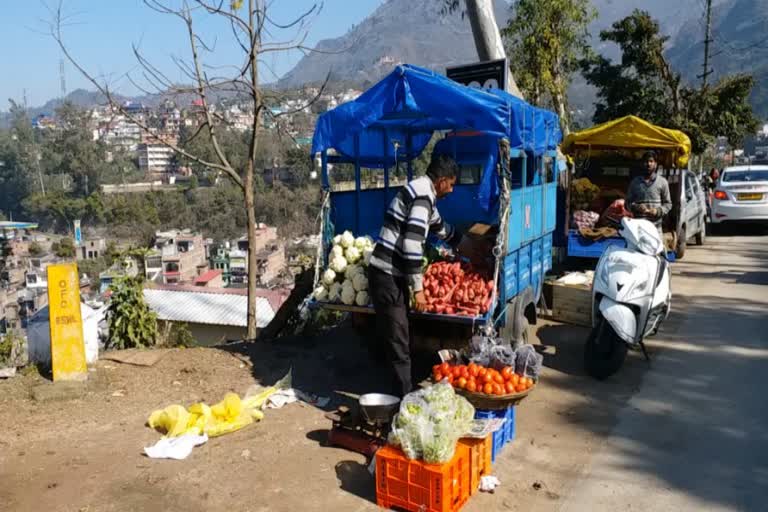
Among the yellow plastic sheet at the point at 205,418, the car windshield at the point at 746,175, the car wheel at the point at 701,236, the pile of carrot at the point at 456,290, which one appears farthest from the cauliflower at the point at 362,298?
the car windshield at the point at 746,175

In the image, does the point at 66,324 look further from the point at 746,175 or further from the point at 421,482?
the point at 746,175

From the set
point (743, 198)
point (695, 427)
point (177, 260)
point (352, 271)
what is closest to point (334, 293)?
Result: point (352, 271)

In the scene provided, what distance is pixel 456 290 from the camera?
17.6 ft

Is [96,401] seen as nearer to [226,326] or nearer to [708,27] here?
[226,326]

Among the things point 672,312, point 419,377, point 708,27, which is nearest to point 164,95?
point 419,377

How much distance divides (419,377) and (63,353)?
132 inches

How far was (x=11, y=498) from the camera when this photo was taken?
386 centimetres

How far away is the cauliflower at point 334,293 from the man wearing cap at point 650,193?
178 inches

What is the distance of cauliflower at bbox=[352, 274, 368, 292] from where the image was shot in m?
5.59

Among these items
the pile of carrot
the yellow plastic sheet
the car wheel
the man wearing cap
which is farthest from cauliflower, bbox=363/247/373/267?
the car wheel

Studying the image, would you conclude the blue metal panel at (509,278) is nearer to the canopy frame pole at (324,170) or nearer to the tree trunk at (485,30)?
the canopy frame pole at (324,170)

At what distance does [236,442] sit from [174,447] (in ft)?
1.50

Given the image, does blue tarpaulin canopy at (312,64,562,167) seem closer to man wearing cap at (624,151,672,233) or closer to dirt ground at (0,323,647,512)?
man wearing cap at (624,151,672,233)

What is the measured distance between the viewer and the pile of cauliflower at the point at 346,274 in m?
5.60
